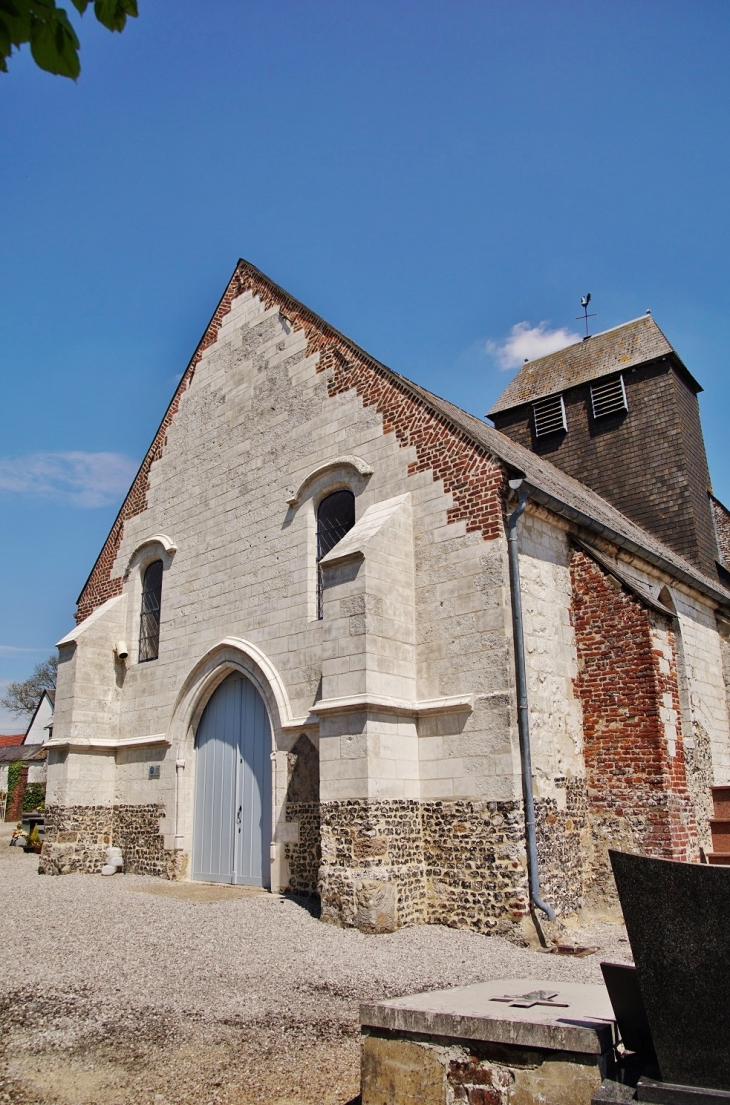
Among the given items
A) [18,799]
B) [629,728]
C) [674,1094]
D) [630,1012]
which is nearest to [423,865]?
[629,728]

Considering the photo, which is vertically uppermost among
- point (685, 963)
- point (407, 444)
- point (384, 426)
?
point (384, 426)

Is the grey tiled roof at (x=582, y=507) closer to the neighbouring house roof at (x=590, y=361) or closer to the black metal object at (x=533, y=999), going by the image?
the neighbouring house roof at (x=590, y=361)

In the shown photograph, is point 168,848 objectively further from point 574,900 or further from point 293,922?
point 574,900

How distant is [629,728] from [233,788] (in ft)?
19.7

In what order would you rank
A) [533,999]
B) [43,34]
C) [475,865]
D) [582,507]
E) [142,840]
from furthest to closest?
[142,840]
[582,507]
[475,865]
[533,999]
[43,34]

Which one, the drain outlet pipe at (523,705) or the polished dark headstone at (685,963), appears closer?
the polished dark headstone at (685,963)

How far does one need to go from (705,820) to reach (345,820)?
19.2 ft

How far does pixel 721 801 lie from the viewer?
40.5ft

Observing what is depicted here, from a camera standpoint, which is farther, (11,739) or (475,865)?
(11,739)

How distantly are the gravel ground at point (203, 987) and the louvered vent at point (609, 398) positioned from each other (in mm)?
11636

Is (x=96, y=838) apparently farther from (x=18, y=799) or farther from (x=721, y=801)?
(x=18, y=799)

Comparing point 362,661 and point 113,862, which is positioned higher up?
point 362,661

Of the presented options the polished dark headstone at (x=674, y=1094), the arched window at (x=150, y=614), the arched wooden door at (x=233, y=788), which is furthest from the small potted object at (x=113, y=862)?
the polished dark headstone at (x=674, y=1094)

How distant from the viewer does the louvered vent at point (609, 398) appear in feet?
59.0
